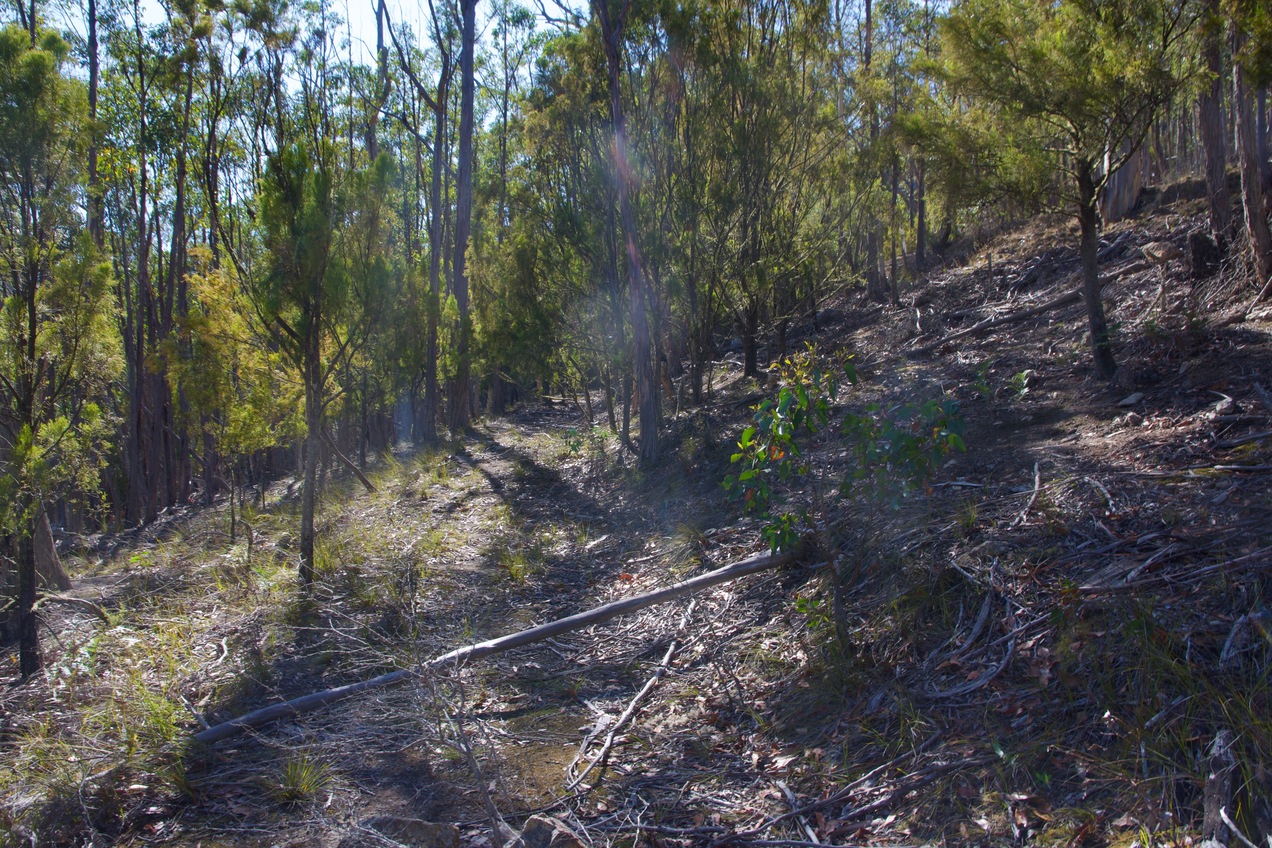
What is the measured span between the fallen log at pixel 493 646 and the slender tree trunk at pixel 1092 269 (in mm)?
3648

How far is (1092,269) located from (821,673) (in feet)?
15.9

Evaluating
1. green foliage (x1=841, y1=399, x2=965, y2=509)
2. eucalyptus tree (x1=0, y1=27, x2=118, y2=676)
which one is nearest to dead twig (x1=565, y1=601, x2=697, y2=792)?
green foliage (x1=841, y1=399, x2=965, y2=509)

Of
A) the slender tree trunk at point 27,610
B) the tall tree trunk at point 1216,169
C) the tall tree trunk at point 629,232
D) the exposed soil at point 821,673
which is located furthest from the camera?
the tall tree trunk at point 629,232

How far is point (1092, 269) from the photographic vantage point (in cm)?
691

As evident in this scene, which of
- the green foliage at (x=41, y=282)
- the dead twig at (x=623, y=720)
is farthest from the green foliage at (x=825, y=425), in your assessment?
the green foliage at (x=41, y=282)

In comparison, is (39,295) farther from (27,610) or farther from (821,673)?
(821,673)

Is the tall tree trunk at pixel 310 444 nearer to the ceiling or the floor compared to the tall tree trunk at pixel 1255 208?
nearer to the floor

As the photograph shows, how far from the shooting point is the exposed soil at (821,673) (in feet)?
10.3

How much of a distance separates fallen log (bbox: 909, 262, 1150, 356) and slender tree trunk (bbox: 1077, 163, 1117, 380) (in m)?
3.72

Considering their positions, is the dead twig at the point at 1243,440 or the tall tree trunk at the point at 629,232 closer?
the dead twig at the point at 1243,440

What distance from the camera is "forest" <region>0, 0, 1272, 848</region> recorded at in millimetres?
3469

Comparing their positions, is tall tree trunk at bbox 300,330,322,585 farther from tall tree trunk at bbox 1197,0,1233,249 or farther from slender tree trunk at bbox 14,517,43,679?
tall tree trunk at bbox 1197,0,1233,249

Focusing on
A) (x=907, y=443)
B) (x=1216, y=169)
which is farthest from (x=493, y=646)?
(x=1216, y=169)

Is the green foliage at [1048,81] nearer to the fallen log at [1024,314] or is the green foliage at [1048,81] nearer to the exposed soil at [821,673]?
the exposed soil at [821,673]
